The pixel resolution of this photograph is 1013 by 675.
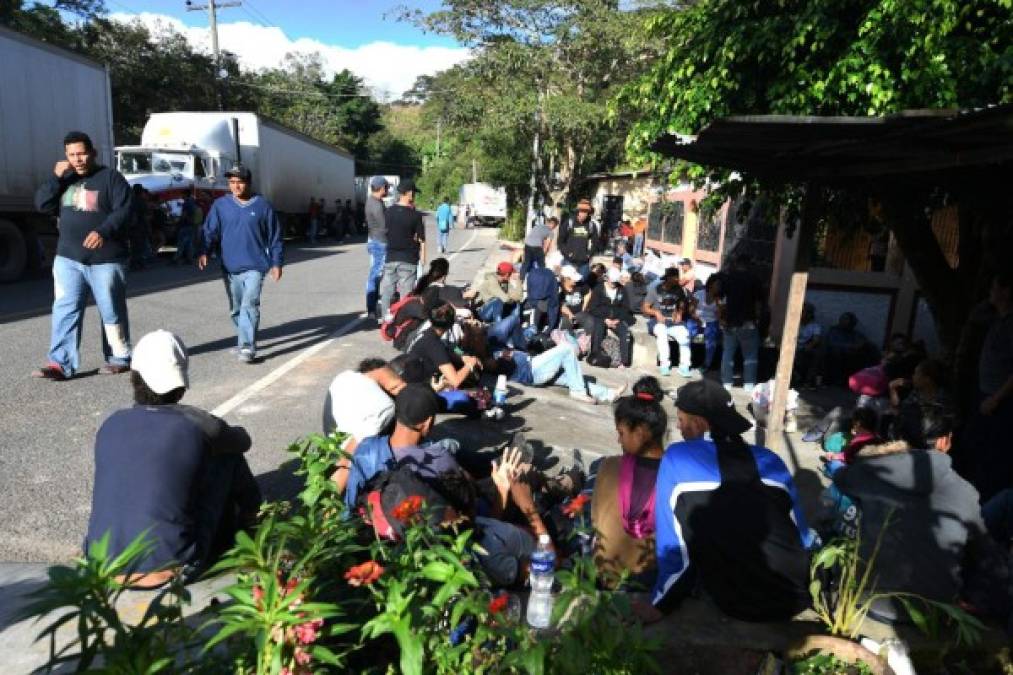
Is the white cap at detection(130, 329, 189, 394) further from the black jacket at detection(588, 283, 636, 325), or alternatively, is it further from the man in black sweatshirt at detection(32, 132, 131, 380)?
the black jacket at detection(588, 283, 636, 325)

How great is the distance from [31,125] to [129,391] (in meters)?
9.85

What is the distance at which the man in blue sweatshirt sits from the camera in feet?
22.8

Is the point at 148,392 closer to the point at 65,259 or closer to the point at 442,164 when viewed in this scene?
the point at 65,259

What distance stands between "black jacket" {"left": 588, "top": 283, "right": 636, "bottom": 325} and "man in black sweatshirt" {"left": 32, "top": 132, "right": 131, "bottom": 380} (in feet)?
18.8

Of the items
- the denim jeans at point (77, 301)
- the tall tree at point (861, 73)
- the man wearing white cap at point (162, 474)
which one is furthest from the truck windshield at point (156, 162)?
the man wearing white cap at point (162, 474)

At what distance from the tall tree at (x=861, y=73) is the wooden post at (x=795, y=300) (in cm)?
98

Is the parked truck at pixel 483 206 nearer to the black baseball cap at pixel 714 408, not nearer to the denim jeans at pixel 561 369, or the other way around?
the denim jeans at pixel 561 369

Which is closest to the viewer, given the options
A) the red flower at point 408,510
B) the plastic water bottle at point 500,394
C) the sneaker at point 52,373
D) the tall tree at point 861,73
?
the red flower at point 408,510

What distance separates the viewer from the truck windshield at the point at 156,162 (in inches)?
714

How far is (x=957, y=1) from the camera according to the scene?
193 inches

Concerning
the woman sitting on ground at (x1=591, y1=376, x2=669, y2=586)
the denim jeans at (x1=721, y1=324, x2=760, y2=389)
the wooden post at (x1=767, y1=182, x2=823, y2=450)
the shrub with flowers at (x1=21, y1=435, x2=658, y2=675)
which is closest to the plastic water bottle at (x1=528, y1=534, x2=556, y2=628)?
the woman sitting on ground at (x1=591, y1=376, x2=669, y2=586)

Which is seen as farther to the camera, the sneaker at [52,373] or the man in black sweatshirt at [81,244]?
the sneaker at [52,373]

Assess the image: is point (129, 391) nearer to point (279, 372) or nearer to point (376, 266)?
point (279, 372)

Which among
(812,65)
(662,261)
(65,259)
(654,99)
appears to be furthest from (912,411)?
(662,261)
